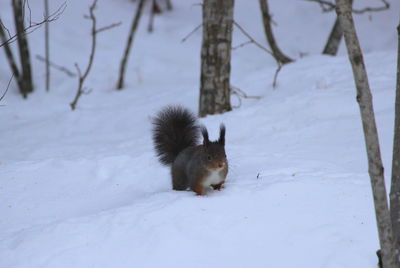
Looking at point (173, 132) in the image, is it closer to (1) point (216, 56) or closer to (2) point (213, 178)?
(2) point (213, 178)

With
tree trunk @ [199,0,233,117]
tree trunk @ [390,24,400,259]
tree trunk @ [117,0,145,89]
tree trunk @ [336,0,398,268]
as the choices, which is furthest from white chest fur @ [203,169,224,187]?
tree trunk @ [117,0,145,89]

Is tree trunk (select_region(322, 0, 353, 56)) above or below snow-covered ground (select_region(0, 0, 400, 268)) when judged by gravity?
above

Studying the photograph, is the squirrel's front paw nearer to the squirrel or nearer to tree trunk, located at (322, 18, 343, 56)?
the squirrel

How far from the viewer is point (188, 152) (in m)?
4.18

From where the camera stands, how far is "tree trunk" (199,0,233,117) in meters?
5.92

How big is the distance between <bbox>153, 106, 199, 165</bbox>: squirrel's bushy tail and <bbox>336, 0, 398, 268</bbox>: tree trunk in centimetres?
211

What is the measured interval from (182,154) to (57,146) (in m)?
2.25

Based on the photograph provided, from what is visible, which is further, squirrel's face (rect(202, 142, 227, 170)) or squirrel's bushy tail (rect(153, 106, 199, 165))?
squirrel's bushy tail (rect(153, 106, 199, 165))

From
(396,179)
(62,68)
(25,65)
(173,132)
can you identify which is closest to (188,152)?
(173,132)

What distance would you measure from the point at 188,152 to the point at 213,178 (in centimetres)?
39

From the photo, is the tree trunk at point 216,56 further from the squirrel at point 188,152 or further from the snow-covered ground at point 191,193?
the squirrel at point 188,152

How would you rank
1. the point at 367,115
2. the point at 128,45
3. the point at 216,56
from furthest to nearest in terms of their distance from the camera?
the point at 128,45
the point at 216,56
the point at 367,115

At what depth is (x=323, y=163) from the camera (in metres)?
4.46

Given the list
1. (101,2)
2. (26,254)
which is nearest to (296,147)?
(26,254)
